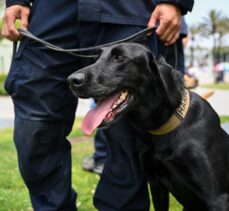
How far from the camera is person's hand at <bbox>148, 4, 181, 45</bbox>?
8.05 ft

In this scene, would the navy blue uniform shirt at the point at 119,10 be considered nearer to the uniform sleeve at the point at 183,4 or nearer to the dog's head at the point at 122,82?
the uniform sleeve at the point at 183,4

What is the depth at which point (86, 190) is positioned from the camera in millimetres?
4117

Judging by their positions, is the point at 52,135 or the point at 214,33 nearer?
the point at 52,135

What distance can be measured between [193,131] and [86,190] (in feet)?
6.27

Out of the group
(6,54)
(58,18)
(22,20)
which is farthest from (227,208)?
(6,54)

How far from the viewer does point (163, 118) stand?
251 centimetres

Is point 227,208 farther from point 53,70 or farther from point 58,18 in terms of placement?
point 58,18

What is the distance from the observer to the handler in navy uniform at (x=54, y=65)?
2488 mm

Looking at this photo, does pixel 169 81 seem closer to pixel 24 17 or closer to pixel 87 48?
pixel 87 48

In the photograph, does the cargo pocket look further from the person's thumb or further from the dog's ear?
the dog's ear

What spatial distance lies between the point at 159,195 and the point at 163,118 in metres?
0.64

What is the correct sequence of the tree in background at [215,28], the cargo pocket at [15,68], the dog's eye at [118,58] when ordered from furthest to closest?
the tree in background at [215,28] → the cargo pocket at [15,68] → the dog's eye at [118,58]

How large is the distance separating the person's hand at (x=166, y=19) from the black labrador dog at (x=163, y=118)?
168 mm

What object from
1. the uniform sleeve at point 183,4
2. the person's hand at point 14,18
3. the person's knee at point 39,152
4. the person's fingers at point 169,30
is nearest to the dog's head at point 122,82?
the person's fingers at point 169,30
